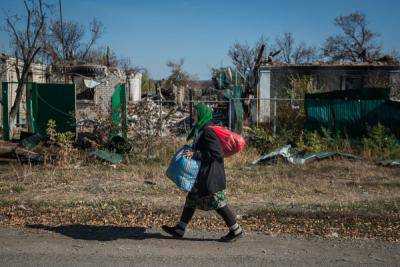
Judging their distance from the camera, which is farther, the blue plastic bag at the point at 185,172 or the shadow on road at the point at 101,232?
the shadow on road at the point at 101,232

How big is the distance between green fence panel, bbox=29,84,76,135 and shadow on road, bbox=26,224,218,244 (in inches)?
271

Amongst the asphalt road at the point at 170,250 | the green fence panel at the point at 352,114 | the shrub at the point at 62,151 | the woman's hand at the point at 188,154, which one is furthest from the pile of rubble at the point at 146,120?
the woman's hand at the point at 188,154

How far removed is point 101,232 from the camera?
5.91 meters

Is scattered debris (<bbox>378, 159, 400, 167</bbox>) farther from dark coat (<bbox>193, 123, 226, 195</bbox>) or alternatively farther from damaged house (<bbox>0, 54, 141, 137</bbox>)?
dark coat (<bbox>193, 123, 226, 195</bbox>)

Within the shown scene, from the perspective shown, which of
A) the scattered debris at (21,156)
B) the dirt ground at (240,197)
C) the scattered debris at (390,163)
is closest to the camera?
the dirt ground at (240,197)

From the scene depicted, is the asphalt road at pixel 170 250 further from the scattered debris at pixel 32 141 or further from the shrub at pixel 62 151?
the scattered debris at pixel 32 141

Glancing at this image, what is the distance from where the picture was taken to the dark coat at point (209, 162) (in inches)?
208

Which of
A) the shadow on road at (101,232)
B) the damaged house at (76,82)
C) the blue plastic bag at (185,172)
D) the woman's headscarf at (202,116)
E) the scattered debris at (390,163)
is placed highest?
the damaged house at (76,82)

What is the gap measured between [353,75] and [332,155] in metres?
12.3

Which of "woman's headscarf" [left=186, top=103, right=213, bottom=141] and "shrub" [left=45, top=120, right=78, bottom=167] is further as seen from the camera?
"shrub" [left=45, top=120, right=78, bottom=167]

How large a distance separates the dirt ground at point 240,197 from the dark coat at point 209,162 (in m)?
0.93

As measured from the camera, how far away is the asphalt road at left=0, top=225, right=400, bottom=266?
4.80 meters

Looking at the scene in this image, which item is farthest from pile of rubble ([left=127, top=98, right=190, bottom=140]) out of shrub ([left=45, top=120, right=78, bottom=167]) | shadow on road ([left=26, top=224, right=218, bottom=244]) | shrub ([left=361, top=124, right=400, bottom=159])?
shadow on road ([left=26, top=224, right=218, bottom=244])

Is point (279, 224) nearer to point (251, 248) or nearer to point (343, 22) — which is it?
point (251, 248)
